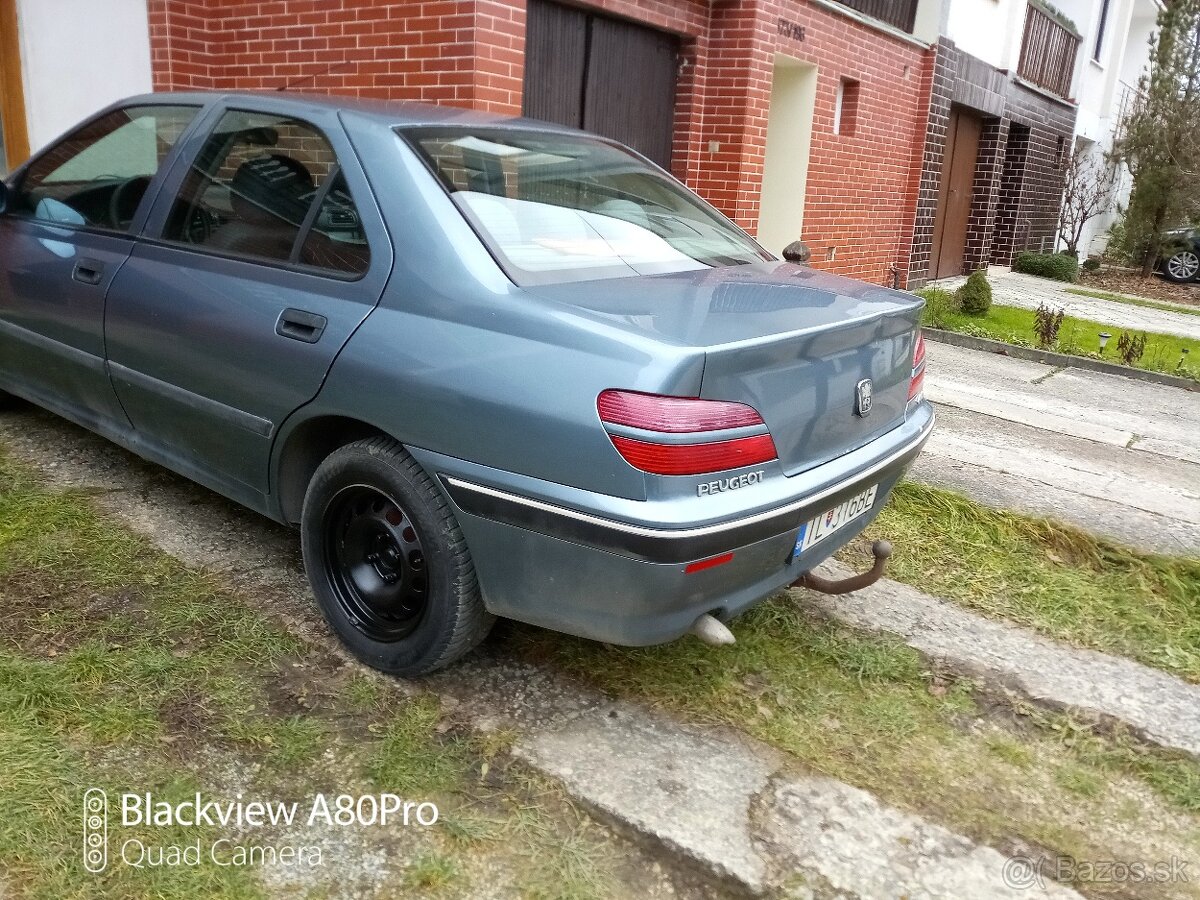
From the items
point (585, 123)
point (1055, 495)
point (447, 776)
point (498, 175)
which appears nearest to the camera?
point (447, 776)

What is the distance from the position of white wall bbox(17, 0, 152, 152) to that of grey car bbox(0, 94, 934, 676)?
140 inches

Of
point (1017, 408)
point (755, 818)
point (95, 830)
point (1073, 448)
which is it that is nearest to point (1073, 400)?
point (1017, 408)

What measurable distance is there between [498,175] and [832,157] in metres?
7.55

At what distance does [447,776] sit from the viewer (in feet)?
7.98

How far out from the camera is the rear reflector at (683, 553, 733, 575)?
2.26m

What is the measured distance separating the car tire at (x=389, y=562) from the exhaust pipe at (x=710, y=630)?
59cm

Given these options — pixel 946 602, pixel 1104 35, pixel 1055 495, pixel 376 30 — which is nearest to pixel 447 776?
pixel 946 602

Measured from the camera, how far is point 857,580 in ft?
9.82

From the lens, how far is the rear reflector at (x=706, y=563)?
226cm

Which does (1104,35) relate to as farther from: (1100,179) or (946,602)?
(946,602)

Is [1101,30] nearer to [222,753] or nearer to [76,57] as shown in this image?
[76,57]

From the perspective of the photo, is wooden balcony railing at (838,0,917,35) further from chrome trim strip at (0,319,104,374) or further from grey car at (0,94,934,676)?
chrome trim strip at (0,319,104,374)

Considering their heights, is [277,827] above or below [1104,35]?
below

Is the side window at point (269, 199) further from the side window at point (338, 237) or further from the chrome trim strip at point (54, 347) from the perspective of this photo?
the chrome trim strip at point (54, 347)
